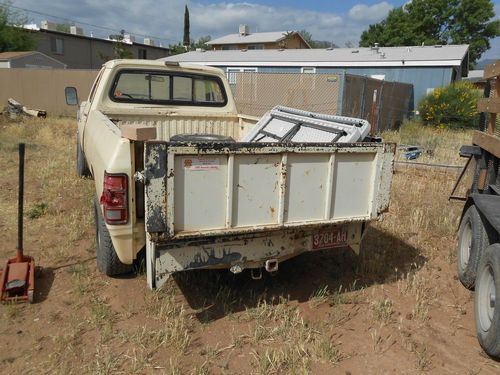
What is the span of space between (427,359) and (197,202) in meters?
1.94

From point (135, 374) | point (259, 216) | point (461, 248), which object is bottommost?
point (135, 374)

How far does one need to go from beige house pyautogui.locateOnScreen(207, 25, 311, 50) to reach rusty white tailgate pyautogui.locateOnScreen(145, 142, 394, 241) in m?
46.9

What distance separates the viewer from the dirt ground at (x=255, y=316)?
297cm

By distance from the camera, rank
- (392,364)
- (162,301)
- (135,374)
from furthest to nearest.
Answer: (162,301) → (392,364) → (135,374)

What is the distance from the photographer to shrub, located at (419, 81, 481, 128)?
17281 millimetres

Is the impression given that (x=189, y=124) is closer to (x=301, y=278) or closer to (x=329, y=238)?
(x=301, y=278)

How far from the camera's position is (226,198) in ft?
10.2

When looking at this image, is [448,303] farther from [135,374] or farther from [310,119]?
[135,374]

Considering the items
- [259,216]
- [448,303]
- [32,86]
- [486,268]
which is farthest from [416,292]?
[32,86]

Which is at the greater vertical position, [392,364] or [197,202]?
[197,202]

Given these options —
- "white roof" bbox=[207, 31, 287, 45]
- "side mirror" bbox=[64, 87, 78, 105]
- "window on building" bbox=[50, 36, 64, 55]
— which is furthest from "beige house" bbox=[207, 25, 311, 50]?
"side mirror" bbox=[64, 87, 78, 105]

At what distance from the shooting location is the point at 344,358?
3059 mm

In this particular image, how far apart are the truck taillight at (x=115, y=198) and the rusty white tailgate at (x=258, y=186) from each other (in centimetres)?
34

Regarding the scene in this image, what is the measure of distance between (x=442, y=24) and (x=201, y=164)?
1933 inches
